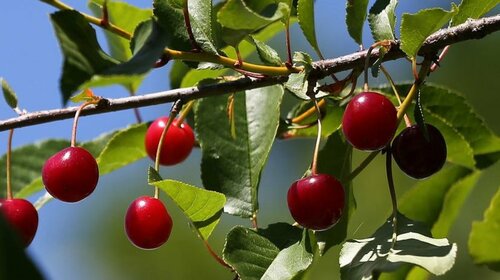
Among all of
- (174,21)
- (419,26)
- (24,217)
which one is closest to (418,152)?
(419,26)

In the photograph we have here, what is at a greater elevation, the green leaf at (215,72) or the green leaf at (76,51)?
the green leaf at (76,51)

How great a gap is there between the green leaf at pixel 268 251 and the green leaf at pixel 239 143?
136 mm

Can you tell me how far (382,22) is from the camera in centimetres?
142

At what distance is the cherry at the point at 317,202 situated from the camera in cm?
134

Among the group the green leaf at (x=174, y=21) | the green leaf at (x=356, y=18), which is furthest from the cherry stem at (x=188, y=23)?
the green leaf at (x=356, y=18)

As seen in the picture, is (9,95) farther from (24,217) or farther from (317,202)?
(317,202)

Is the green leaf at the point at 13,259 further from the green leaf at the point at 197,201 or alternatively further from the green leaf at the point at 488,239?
the green leaf at the point at 488,239

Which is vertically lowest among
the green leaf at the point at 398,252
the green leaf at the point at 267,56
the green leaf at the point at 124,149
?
the green leaf at the point at 124,149

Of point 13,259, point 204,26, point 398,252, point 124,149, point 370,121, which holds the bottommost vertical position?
point 124,149

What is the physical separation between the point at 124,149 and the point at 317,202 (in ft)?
2.22

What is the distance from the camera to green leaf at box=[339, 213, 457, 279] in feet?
3.85

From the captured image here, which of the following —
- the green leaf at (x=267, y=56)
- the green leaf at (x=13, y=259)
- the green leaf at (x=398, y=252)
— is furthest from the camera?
the green leaf at (x=267, y=56)

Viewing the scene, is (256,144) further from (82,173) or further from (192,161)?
(192,161)

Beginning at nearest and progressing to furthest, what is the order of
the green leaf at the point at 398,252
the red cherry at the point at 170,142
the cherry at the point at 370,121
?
1. the green leaf at the point at 398,252
2. the cherry at the point at 370,121
3. the red cherry at the point at 170,142
